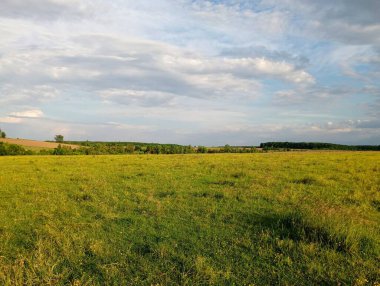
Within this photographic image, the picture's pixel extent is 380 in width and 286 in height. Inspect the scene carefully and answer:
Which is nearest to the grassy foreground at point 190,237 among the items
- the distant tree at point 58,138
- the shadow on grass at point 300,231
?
the shadow on grass at point 300,231

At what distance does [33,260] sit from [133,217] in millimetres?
3437

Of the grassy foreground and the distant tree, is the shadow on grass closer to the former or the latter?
the grassy foreground

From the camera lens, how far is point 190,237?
8250 millimetres

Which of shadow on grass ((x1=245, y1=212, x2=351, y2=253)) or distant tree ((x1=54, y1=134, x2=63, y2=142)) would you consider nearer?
shadow on grass ((x1=245, y1=212, x2=351, y2=253))

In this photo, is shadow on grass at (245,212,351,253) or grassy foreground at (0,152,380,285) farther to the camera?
shadow on grass at (245,212,351,253)

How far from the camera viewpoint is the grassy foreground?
641 centimetres

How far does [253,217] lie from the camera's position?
989 centimetres

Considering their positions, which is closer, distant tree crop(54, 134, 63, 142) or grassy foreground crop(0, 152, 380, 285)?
grassy foreground crop(0, 152, 380, 285)

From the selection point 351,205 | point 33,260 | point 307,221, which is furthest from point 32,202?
point 351,205

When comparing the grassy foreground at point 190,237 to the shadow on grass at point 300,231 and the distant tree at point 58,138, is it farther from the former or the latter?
the distant tree at point 58,138

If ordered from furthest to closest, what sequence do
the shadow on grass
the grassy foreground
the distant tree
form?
the distant tree
the shadow on grass
the grassy foreground

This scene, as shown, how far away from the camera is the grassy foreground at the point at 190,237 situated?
6406 mm

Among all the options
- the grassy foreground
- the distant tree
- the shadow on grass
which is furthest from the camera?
the distant tree

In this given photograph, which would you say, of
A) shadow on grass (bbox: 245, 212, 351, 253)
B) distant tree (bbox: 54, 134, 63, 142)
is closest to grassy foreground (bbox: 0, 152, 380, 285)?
shadow on grass (bbox: 245, 212, 351, 253)
